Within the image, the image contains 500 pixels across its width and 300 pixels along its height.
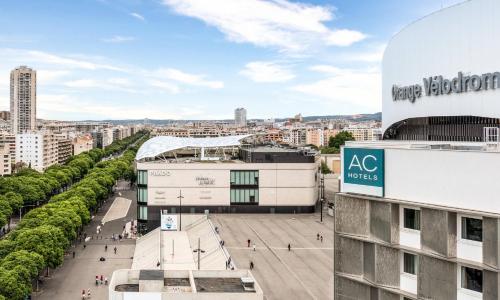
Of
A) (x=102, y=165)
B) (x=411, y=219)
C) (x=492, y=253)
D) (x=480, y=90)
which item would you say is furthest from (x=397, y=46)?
(x=102, y=165)

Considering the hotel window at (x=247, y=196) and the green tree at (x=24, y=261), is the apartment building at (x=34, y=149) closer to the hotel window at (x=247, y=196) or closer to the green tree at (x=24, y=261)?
the hotel window at (x=247, y=196)

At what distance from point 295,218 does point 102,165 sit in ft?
259

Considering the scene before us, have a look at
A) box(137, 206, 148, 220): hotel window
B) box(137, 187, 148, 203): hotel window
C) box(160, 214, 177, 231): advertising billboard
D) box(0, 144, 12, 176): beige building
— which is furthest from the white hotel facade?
box(0, 144, 12, 176): beige building

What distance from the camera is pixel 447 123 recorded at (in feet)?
114

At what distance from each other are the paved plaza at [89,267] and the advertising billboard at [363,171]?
128ft

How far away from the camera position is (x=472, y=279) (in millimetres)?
17953

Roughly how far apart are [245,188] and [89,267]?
2670 cm

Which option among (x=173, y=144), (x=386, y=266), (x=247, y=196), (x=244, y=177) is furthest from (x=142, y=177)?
(x=386, y=266)

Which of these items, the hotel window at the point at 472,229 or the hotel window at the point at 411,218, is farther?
the hotel window at the point at 411,218

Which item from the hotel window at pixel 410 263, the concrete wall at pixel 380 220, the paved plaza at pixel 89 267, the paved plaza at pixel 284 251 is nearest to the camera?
the hotel window at pixel 410 263

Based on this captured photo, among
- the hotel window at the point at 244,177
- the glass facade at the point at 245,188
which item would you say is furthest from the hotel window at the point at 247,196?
the hotel window at the point at 244,177

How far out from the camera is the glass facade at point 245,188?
8425 centimetres

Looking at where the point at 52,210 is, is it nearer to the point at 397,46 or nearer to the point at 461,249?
the point at 397,46

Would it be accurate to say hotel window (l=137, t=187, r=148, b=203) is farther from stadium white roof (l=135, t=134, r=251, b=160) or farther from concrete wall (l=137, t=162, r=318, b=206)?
stadium white roof (l=135, t=134, r=251, b=160)
